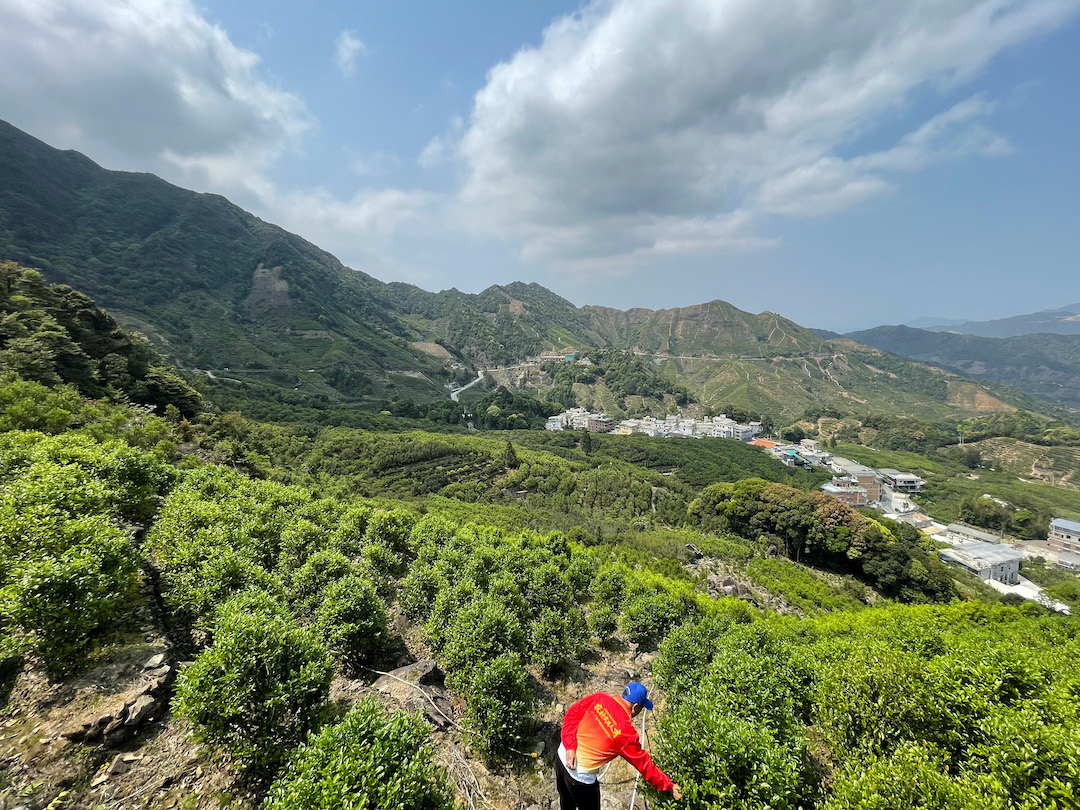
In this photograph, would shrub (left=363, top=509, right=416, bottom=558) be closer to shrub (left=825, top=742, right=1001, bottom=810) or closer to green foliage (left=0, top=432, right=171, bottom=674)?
green foliage (left=0, top=432, right=171, bottom=674)

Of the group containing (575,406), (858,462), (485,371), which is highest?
(485,371)

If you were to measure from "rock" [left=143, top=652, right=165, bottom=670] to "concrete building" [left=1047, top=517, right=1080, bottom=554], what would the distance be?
120 meters

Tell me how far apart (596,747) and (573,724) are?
2.19 ft

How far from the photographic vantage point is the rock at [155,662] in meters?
9.20

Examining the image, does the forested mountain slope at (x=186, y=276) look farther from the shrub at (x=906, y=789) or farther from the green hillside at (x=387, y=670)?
the shrub at (x=906, y=789)

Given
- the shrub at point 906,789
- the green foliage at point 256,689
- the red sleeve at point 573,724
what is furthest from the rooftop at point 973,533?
the green foliage at point 256,689

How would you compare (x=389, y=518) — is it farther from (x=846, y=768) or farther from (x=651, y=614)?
(x=846, y=768)

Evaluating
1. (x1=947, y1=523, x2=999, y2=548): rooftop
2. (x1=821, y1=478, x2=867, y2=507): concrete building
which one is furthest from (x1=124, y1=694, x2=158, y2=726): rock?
(x1=947, y1=523, x2=999, y2=548): rooftop

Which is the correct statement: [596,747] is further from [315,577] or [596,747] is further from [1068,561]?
[1068,561]

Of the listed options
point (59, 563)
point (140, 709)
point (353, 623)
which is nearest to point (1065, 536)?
point (353, 623)

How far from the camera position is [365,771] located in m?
6.14

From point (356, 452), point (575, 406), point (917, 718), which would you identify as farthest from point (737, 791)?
point (575, 406)

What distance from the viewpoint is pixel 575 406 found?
165 m

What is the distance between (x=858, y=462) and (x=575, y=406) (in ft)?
309
